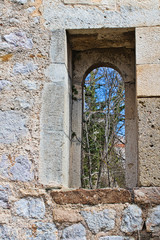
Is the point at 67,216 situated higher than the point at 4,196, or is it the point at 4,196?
the point at 4,196

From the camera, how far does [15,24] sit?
3174 mm

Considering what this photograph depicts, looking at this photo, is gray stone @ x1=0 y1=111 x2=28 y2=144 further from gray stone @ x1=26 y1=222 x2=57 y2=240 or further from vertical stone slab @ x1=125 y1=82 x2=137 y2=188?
vertical stone slab @ x1=125 y1=82 x2=137 y2=188

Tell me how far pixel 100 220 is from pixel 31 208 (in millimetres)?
603

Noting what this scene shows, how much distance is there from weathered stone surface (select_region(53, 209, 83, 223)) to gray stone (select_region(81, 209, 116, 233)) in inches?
2.3

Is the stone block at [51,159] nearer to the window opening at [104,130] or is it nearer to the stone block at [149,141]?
the stone block at [149,141]

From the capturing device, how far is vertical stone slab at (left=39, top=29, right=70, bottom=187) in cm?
283

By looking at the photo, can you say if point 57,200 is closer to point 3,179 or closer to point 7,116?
point 3,179

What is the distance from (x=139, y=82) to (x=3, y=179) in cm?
151

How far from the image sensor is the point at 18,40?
10.3 feet

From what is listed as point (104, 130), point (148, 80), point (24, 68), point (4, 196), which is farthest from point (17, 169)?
point (104, 130)

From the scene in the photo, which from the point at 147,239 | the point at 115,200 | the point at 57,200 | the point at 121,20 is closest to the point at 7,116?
the point at 57,200

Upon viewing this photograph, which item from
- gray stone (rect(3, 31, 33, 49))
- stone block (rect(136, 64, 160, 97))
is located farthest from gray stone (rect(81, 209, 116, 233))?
gray stone (rect(3, 31, 33, 49))

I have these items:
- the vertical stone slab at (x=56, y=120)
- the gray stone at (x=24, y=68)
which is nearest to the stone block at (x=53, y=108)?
the vertical stone slab at (x=56, y=120)

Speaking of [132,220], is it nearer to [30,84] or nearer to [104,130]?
[30,84]
